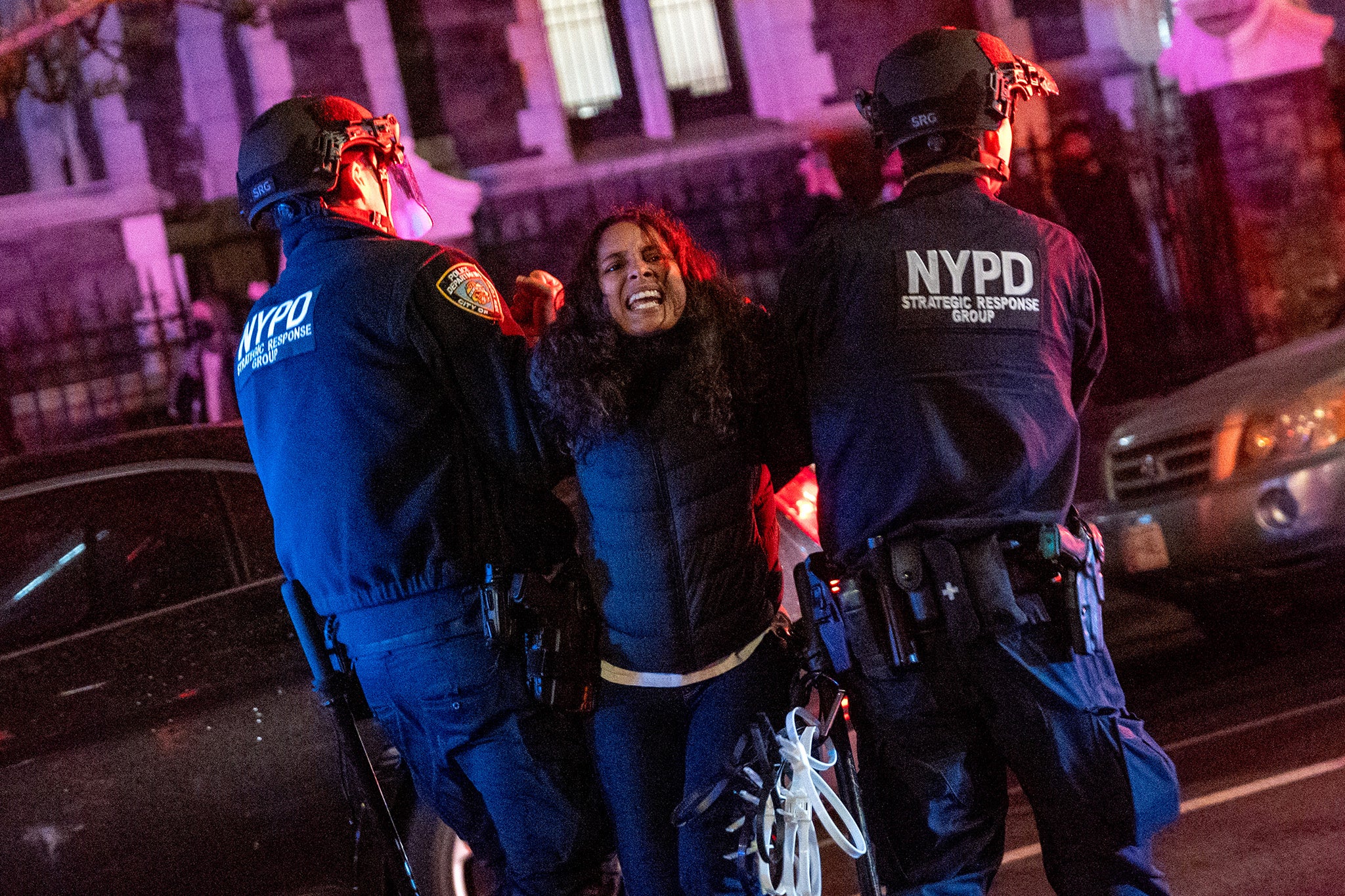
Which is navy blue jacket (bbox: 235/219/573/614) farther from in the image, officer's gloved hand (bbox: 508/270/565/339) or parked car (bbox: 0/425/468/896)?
parked car (bbox: 0/425/468/896)

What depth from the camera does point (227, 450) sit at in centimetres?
328

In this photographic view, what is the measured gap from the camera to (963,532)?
2158mm

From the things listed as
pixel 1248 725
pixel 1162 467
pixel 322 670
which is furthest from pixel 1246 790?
pixel 322 670

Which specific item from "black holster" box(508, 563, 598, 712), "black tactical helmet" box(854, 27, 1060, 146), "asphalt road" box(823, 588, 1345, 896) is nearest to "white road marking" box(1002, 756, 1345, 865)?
"asphalt road" box(823, 588, 1345, 896)

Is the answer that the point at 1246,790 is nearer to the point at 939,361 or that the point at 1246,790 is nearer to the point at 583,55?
the point at 939,361

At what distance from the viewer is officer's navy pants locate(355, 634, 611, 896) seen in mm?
2289

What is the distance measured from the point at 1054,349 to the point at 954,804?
34.0 inches

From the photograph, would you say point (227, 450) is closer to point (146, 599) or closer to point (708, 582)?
point (146, 599)

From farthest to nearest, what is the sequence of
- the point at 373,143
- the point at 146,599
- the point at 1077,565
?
the point at 146,599 → the point at 373,143 → the point at 1077,565

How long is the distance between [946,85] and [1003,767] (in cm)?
130

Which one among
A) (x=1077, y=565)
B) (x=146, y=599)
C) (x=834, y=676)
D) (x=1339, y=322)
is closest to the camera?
(x=1077, y=565)

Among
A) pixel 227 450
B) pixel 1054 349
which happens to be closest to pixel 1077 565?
pixel 1054 349

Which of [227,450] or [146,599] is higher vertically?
[227,450]

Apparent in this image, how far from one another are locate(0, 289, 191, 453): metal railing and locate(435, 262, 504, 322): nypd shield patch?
6.81m
